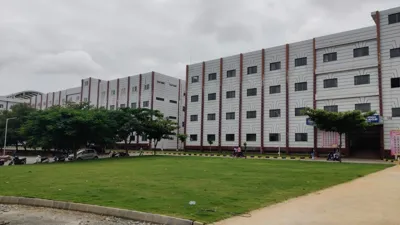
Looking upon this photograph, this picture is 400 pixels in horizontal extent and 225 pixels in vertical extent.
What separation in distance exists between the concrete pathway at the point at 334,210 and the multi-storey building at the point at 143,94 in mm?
50258

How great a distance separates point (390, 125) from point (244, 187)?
1149 inches

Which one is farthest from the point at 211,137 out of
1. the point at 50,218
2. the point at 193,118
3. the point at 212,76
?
the point at 50,218

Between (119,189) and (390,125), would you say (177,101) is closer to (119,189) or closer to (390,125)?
(390,125)

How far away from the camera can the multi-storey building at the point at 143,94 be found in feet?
201

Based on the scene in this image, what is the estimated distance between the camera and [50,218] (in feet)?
26.4

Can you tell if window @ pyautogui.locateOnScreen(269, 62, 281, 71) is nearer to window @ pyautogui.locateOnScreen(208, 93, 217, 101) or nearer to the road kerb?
window @ pyautogui.locateOnScreen(208, 93, 217, 101)

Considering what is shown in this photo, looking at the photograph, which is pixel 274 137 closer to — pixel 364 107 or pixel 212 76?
pixel 364 107

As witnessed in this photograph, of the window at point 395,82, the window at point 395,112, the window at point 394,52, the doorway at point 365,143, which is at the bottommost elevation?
the doorway at point 365,143

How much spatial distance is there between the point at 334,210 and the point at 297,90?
35.8 metres

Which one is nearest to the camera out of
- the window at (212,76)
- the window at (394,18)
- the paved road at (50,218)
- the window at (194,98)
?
the paved road at (50,218)

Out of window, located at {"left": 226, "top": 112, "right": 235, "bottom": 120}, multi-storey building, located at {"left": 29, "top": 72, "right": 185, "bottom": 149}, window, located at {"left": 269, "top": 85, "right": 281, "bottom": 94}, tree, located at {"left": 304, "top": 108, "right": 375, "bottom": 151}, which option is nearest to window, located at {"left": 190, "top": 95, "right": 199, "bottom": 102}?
window, located at {"left": 226, "top": 112, "right": 235, "bottom": 120}

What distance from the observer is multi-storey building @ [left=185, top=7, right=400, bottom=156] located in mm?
35438

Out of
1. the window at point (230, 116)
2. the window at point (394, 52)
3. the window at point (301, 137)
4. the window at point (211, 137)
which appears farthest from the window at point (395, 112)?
the window at point (211, 137)

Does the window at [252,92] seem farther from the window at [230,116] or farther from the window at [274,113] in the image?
the window at [230,116]
